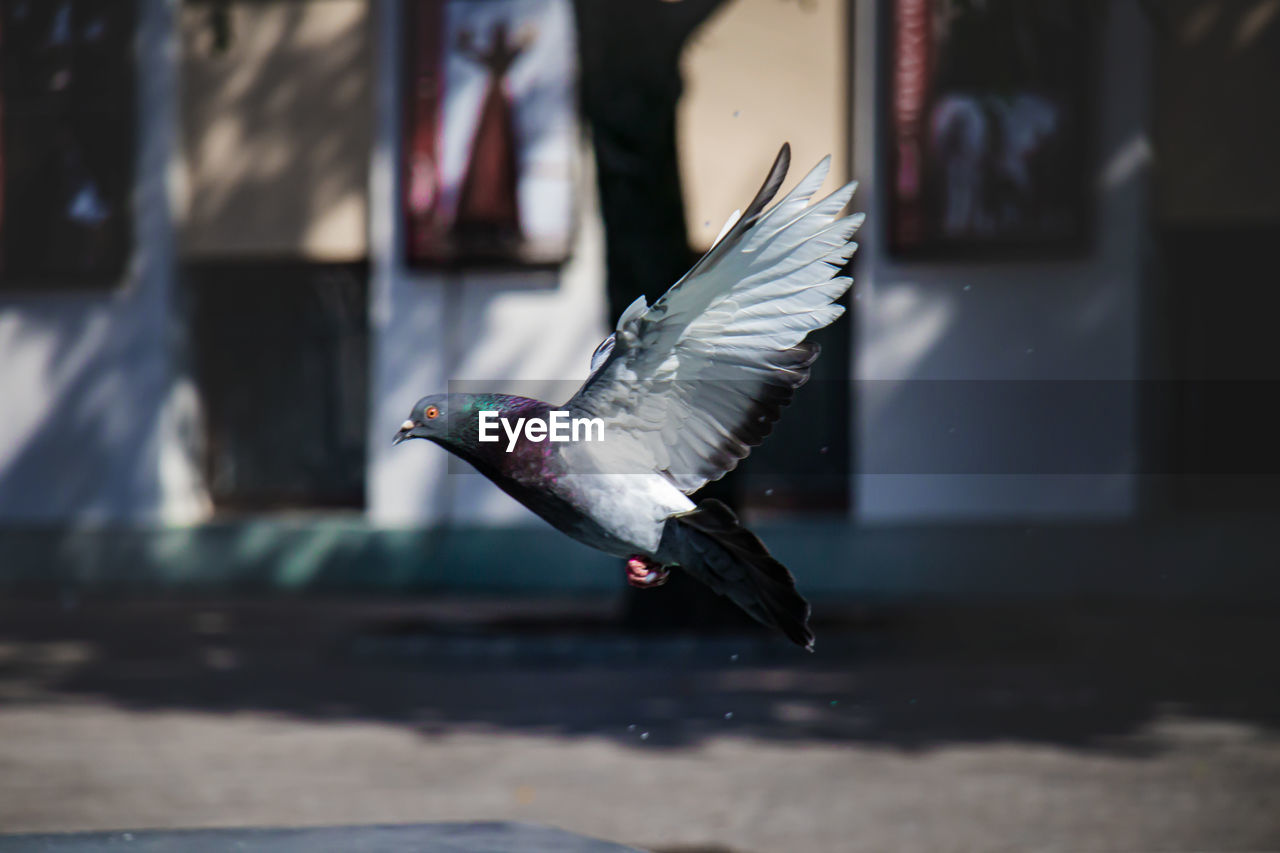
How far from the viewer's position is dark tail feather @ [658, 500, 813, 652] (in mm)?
1396

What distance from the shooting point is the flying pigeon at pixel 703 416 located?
1.38 meters

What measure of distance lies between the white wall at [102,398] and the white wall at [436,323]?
8.13 feet

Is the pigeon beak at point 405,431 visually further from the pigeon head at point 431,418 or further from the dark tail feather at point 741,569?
the dark tail feather at point 741,569

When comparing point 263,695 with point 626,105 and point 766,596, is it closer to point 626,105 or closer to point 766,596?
point 626,105

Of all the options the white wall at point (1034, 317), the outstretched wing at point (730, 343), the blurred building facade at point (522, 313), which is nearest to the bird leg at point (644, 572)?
the outstretched wing at point (730, 343)

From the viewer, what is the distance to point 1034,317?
15.7 m

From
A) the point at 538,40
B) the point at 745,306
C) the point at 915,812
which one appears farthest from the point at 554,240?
the point at 745,306

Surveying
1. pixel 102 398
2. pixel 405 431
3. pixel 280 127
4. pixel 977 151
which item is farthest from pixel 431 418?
pixel 102 398

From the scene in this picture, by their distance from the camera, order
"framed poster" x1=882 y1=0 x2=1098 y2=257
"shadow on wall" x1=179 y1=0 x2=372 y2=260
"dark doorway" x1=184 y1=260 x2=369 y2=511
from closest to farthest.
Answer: "framed poster" x1=882 y1=0 x2=1098 y2=257, "shadow on wall" x1=179 y1=0 x2=372 y2=260, "dark doorway" x1=184 y1=260 x2=369 y2=511

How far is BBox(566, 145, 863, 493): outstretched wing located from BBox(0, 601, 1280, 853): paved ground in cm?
588

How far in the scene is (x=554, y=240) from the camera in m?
16.7

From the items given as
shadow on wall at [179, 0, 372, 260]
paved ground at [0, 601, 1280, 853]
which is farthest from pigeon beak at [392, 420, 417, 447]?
shadow on wall at [179, 0, 372, 260]

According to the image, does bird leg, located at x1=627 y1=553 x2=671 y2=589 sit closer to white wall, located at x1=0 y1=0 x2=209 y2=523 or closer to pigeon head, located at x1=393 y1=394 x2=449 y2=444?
pigeon head, located at x1=393 y1=394 x2=449 y2=444

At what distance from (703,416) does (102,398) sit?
1762cm
